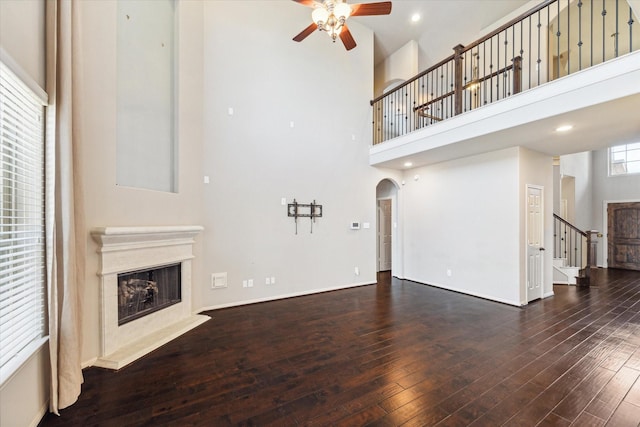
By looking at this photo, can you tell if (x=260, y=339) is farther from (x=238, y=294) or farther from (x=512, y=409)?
(x=512, y=409)

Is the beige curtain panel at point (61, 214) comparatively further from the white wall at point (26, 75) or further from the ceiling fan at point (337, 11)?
the ceiling fan at point (337, 11)

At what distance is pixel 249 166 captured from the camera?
4582mm

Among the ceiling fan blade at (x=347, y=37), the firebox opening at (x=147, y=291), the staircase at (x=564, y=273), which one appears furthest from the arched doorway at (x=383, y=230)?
the firebox opening at (x=147, y=291)

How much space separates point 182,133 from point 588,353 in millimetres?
5381

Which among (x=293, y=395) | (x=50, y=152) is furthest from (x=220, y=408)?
(x=50, y=152)

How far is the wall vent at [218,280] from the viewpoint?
425cm

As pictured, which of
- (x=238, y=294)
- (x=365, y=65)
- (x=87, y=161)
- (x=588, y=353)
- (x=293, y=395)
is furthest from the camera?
(x=365, y=65)

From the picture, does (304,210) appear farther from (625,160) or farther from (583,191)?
(625,160)

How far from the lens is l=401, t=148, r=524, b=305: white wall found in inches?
179

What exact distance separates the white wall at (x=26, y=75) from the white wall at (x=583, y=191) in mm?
11650

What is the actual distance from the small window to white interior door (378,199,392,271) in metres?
7.25

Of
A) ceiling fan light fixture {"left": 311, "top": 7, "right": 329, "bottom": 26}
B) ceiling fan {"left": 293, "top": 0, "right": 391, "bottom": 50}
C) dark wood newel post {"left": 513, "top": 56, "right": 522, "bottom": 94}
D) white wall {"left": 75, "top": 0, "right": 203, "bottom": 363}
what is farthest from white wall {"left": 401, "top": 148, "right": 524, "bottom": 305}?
white wall {"left": 75, "top": 0, "right": 203, "bottom": 363}

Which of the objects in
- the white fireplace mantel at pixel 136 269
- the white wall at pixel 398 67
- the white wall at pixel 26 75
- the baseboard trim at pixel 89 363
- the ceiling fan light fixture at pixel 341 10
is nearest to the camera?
the white wall at pixel 26 75

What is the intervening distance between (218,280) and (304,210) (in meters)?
1.89
